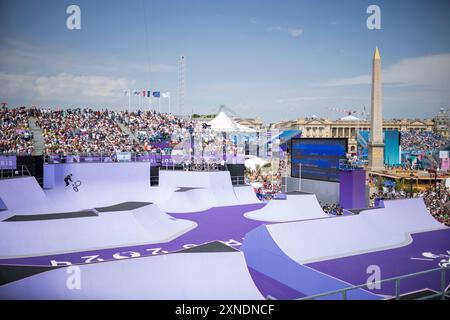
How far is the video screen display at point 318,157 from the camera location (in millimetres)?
28156

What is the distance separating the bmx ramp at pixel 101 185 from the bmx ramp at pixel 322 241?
13.8m

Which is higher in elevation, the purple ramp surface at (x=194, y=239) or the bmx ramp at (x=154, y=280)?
the bmx ramp at (x=154, y=280)

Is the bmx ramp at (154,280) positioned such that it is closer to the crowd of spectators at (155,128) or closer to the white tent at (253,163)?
the crowd of spectators at (155,128)

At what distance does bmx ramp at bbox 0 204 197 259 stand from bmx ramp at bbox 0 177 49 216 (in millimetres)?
3730

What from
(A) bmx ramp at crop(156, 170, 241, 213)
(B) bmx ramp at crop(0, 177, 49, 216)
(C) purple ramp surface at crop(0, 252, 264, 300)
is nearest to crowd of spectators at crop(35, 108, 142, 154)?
(A) bmx ramp at crop(156, 170, 241, 213)

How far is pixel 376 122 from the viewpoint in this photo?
37.9 m

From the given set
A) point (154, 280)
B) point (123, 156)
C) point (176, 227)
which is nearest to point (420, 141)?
point (123, 156)

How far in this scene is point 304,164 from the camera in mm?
31703

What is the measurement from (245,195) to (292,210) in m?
7.23

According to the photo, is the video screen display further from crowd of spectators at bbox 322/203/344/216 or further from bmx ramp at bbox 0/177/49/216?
bmx ramp at bbox 0/177/49/216

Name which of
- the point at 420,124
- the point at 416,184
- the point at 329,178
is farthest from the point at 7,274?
the point at 420,124

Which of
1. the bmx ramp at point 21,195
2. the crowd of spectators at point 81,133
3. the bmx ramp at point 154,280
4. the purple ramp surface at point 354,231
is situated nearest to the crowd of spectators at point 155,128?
the crowd of spectators at point 81,133

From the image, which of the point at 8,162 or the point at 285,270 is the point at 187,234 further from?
the point at 8,162

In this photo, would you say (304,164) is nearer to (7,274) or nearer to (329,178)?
(329,178)
